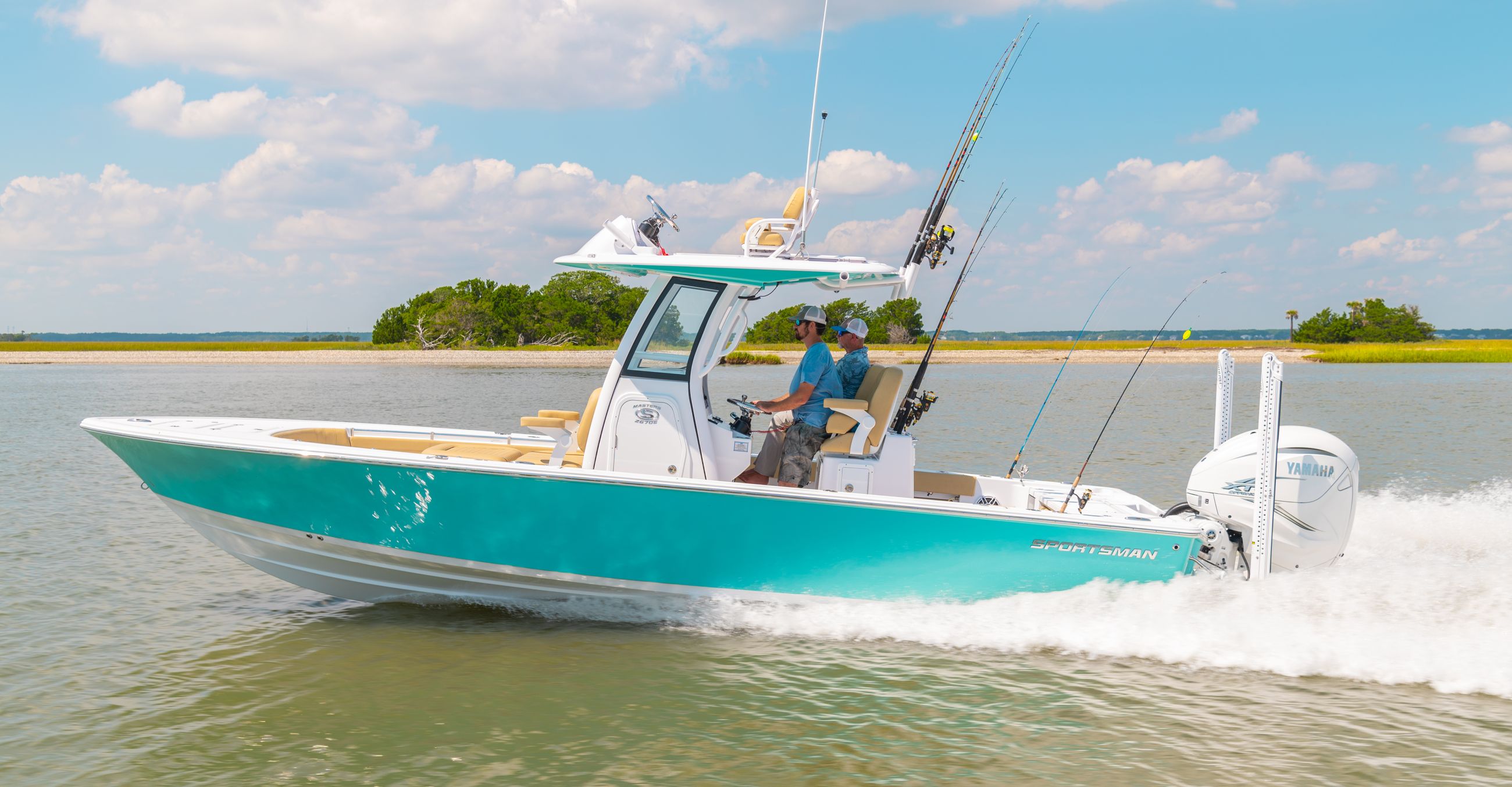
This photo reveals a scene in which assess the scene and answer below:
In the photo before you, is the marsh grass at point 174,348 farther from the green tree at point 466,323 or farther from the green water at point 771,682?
the green water at point 771,682

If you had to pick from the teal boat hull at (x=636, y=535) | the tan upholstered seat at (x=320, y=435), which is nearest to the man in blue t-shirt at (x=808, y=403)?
the teal boat hull at (x=636, y=535)

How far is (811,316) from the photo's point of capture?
575 cm

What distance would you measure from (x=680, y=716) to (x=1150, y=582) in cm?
276

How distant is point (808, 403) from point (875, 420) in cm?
43

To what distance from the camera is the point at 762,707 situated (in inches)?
187

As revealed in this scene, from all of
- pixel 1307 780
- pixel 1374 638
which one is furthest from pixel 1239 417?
pixel 1307 780

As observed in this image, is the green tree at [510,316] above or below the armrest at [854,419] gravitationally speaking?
above

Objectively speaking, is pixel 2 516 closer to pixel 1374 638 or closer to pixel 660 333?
pixel 660 333

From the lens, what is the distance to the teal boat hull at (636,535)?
5.21 m

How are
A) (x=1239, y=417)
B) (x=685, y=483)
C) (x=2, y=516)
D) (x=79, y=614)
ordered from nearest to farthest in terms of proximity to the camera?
(x=685, y=483)
(x=79, y=614)
(x=2, y=516)
(x=1239, y=417)

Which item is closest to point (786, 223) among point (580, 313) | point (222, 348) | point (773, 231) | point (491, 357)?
point (773, 231)

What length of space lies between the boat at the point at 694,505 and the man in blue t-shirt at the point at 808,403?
5.2 inches

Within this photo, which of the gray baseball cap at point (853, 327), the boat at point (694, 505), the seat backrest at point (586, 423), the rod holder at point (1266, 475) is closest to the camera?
the rod holder at point (1266, 475)

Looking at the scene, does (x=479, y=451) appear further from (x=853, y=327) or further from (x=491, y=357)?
(x=491, y=357)
